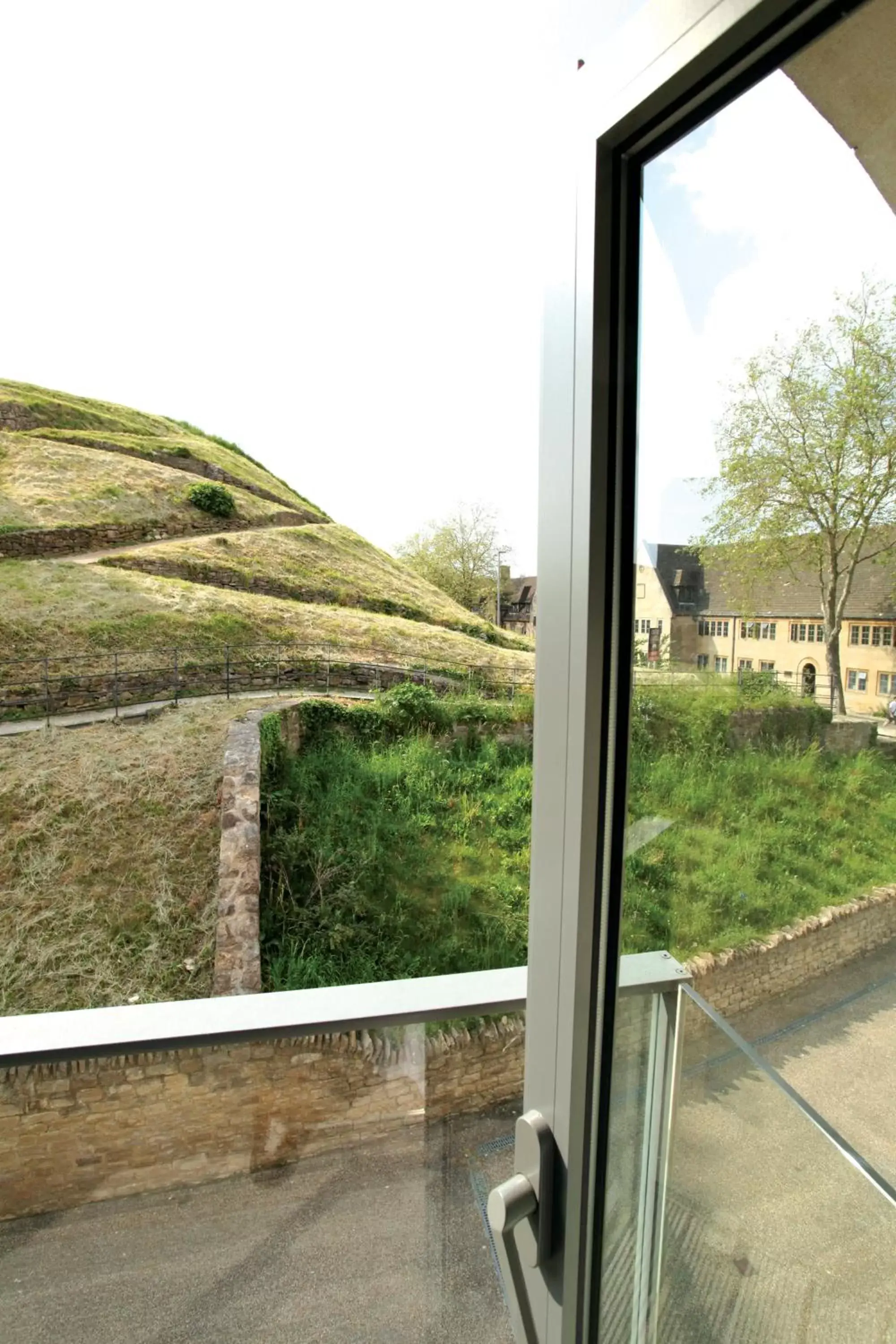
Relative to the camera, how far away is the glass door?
0.89ft

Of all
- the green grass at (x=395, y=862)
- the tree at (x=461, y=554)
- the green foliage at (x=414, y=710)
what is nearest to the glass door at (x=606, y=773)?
the green grass at (x=395, y=862)

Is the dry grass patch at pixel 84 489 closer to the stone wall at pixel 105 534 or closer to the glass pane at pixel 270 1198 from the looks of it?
the stone wall at pixel 105 534

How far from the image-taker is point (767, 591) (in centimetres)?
25

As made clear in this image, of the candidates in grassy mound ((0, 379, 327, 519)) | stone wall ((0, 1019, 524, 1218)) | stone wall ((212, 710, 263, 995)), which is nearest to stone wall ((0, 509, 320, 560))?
grassy mound ((0, 379, 327, 519))

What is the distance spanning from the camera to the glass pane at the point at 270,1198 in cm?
70

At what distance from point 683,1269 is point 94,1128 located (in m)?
0.83

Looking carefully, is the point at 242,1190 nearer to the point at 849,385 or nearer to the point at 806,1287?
the point at 806,1287

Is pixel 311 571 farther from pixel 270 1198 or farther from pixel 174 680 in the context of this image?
pixel 270 1198

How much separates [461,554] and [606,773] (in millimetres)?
6725

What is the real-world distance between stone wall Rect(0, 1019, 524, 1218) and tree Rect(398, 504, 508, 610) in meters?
5.85

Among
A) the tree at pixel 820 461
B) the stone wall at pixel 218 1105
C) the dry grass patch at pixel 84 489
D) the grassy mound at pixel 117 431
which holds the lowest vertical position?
the stone wall at pixel 218 1105

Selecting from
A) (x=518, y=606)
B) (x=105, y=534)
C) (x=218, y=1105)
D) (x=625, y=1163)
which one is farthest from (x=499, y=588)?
(x=625, y=1163)

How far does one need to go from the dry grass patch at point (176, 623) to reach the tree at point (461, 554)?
36.5 inches

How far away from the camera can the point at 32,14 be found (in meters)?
2.93
